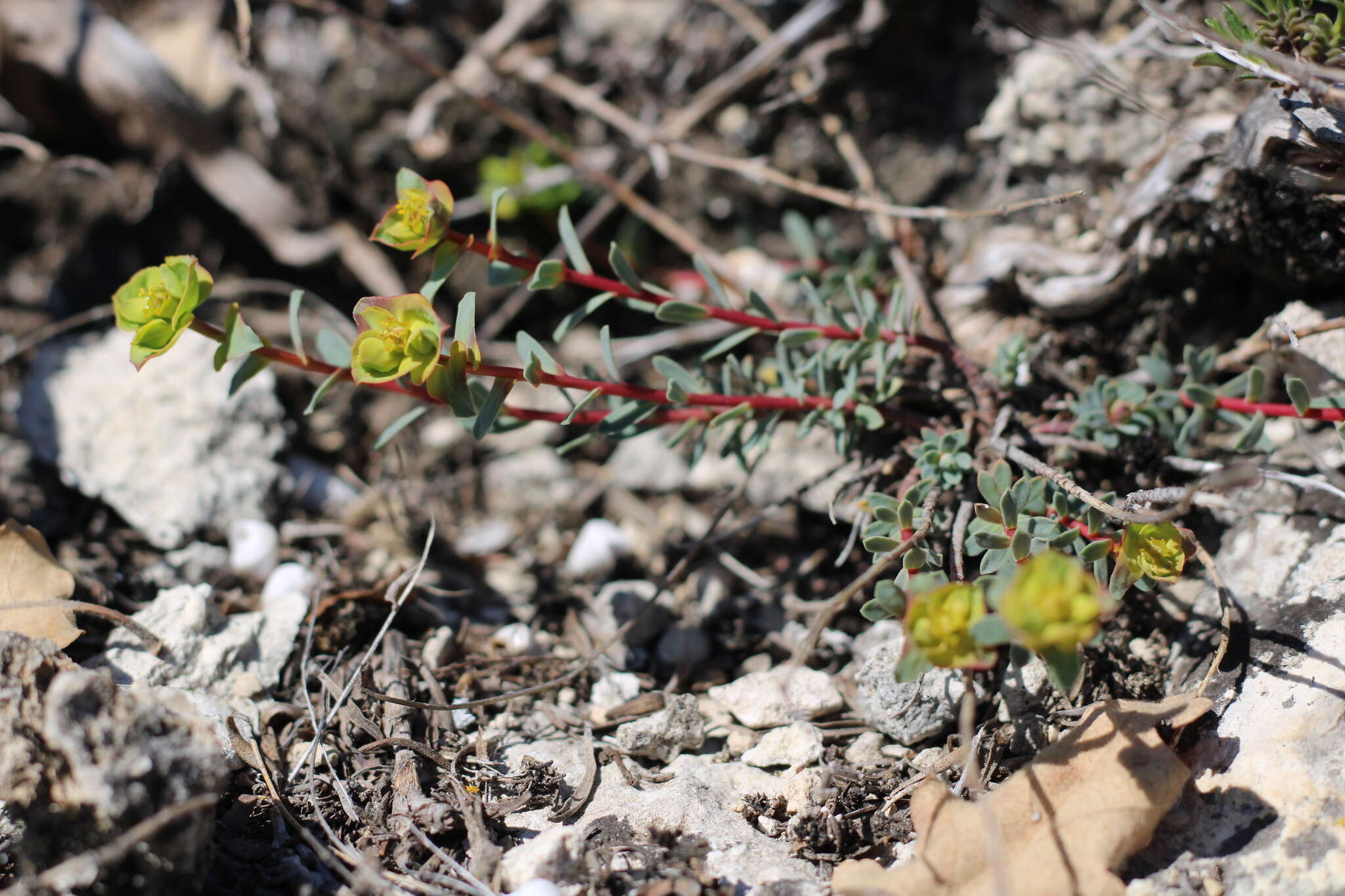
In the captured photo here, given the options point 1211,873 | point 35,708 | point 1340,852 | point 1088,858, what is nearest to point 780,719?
point 1088,858

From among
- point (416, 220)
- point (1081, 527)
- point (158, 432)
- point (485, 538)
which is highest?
point (416, 220)

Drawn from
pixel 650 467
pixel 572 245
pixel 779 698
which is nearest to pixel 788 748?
pixel 779 698

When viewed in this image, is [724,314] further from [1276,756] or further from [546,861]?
[1276,756]

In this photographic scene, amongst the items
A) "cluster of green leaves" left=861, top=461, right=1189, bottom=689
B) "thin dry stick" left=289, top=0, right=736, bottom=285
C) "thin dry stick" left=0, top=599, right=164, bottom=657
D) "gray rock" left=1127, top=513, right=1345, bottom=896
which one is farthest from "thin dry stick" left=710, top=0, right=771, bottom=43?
"thin dry stick" left=0, top=599, right=164, bottom=657

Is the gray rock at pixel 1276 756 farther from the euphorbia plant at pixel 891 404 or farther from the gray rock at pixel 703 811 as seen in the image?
the gray rock at pixel 703 811

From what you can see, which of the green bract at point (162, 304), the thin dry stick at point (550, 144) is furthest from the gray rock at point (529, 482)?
the green bract at point (162, 304)

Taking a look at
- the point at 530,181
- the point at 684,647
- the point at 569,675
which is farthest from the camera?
the point at 530,181
